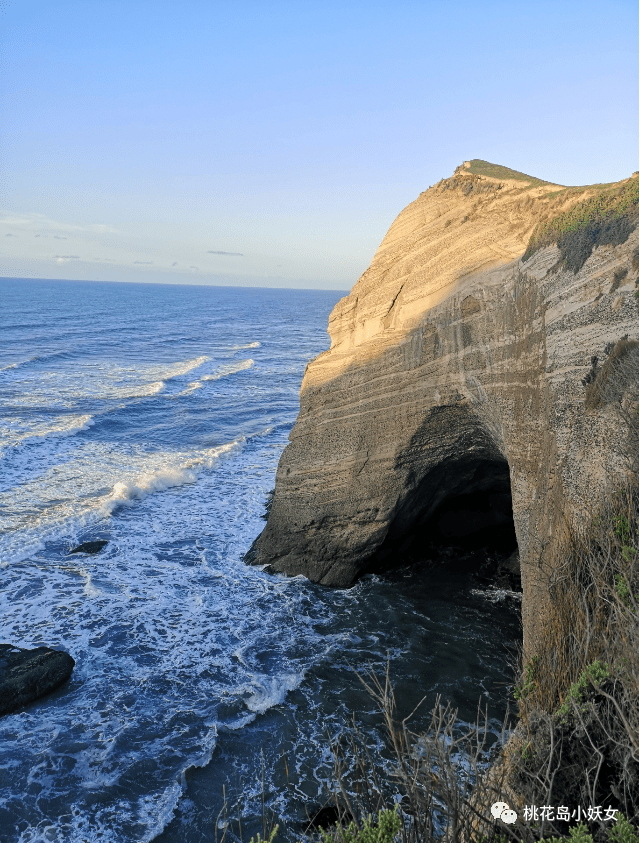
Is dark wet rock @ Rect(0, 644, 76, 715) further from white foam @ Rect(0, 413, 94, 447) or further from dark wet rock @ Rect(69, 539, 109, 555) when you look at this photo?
white foam @ Rect(0, 413, 94, 447)

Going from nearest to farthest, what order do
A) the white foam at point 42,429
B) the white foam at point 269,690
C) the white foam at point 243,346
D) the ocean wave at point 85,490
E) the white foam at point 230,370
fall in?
the white foam at point 269,690
the ocean wave at point 85,490
the white foam at point 42,429
the white foam at point 230,370
the white foam at point 243,346

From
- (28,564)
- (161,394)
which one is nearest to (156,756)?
(28,564)

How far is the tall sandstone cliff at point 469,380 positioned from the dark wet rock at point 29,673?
4.92 m

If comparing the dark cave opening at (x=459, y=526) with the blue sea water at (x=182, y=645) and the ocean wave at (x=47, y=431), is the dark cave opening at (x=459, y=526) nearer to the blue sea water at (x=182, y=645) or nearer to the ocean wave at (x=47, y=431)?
the blue sea water at (x=182, y=645)

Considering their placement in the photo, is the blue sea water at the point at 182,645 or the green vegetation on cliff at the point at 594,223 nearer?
the blue sea water at the point at 182,645

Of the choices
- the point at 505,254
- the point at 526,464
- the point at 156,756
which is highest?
the point at 505,254

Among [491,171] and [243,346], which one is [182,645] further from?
[243,346]

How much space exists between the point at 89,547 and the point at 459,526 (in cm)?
881

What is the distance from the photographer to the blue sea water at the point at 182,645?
786cm

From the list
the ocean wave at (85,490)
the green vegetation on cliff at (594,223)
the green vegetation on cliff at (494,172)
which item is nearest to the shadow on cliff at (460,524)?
the green vegetation on cliff at (594,223)

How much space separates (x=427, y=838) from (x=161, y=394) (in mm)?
29807

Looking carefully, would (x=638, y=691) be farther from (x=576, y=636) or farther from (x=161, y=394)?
(x=161, y=394)

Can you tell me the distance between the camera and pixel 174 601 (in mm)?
12516

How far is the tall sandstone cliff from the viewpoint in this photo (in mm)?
8203
